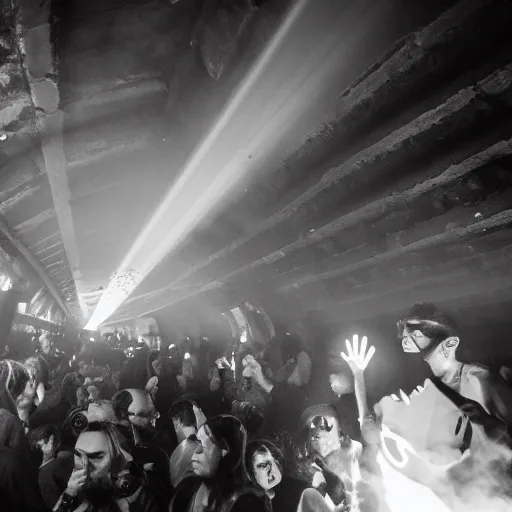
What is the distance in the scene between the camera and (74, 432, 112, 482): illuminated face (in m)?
3.82

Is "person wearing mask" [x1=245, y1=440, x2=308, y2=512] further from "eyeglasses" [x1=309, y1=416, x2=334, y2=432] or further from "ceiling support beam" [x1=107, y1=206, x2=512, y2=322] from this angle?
"ceiling support beam" [x1=107, y1=206, x2=512, y2=322]

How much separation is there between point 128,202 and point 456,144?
5.63 meters

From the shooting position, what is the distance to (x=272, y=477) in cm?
401

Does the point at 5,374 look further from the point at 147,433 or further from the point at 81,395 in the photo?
the point at 147,433

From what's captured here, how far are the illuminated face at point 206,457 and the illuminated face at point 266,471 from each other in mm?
532

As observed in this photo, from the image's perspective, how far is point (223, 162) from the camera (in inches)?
164

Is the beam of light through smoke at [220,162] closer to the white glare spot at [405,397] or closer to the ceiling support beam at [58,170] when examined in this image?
the ceiling support beam at [58,170]

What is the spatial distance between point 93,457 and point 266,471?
7.33 feet

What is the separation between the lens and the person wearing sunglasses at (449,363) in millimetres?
3812

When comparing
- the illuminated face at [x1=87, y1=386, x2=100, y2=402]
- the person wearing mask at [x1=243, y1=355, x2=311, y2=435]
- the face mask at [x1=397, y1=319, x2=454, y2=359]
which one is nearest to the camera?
the face mask at [x1=397, y1=319, x2=454, y2=359]

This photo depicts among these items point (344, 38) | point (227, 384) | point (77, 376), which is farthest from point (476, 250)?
point (77, 376)

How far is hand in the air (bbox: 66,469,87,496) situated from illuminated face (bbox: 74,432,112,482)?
0.15ft

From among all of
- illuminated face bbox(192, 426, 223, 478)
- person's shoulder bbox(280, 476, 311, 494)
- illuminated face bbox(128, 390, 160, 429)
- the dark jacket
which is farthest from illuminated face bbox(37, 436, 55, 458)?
person's shoulder bbox(280, 476, 311, 494)

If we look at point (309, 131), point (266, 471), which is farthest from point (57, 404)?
point (309, 131)
